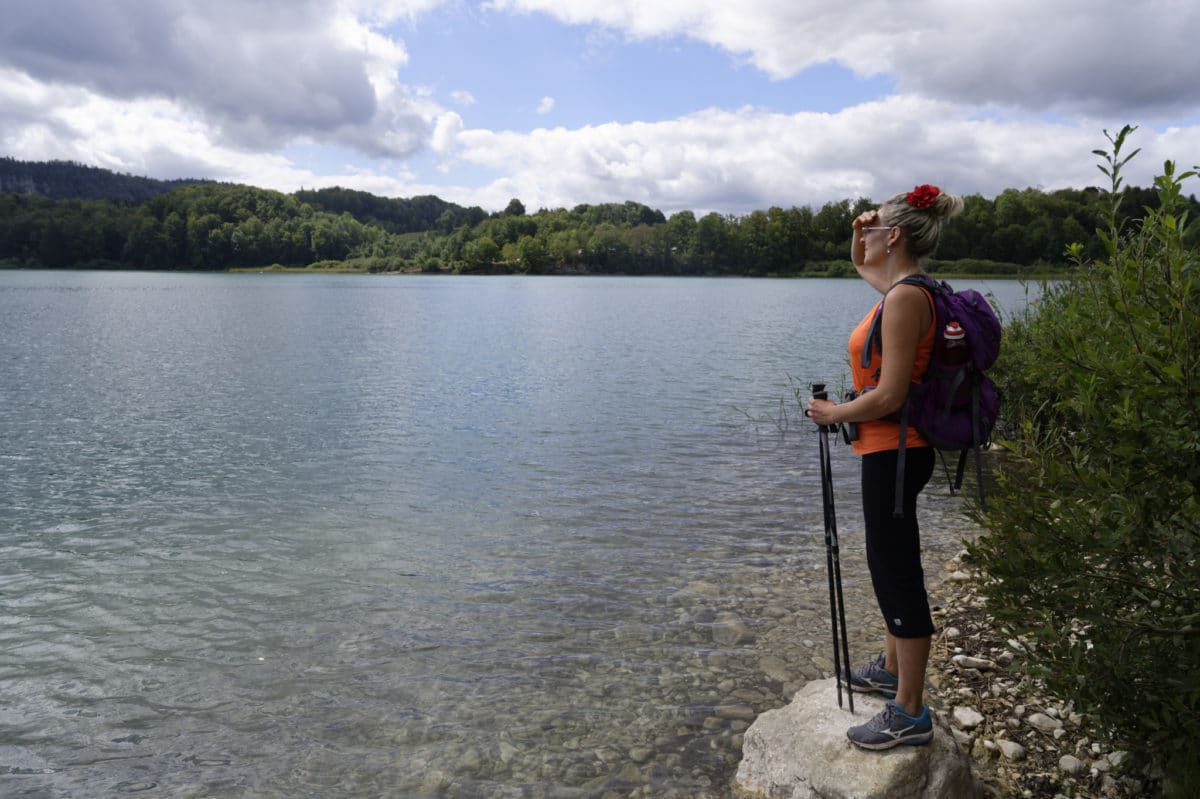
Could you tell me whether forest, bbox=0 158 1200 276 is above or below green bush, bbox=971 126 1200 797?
above

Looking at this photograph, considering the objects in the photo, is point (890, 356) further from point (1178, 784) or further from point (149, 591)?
point (149, 591)

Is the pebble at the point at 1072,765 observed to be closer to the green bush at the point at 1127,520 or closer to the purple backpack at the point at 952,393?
the green bush at the point at 1127,520

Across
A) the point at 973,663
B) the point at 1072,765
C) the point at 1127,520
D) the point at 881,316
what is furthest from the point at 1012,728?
the point at 881,316

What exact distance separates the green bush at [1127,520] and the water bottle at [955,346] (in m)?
0.42

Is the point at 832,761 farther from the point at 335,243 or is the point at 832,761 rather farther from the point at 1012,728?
the point at 335,243

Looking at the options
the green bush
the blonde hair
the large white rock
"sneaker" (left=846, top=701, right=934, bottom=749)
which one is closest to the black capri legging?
the green bush

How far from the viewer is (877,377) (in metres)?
3.97

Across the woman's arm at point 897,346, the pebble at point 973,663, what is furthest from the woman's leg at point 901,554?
the pebble at point 973,663

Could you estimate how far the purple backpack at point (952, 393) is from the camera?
374 centimetres

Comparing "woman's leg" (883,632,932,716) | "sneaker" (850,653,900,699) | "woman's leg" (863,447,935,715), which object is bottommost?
"sneaker" (850,653,900,699)

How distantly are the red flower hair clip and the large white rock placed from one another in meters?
2.89

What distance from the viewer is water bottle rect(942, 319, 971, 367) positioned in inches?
145

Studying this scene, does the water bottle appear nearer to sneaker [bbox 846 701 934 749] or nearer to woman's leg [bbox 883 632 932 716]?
woman's leg [bbox 883 632 932 716]

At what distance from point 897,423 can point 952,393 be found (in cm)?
29
